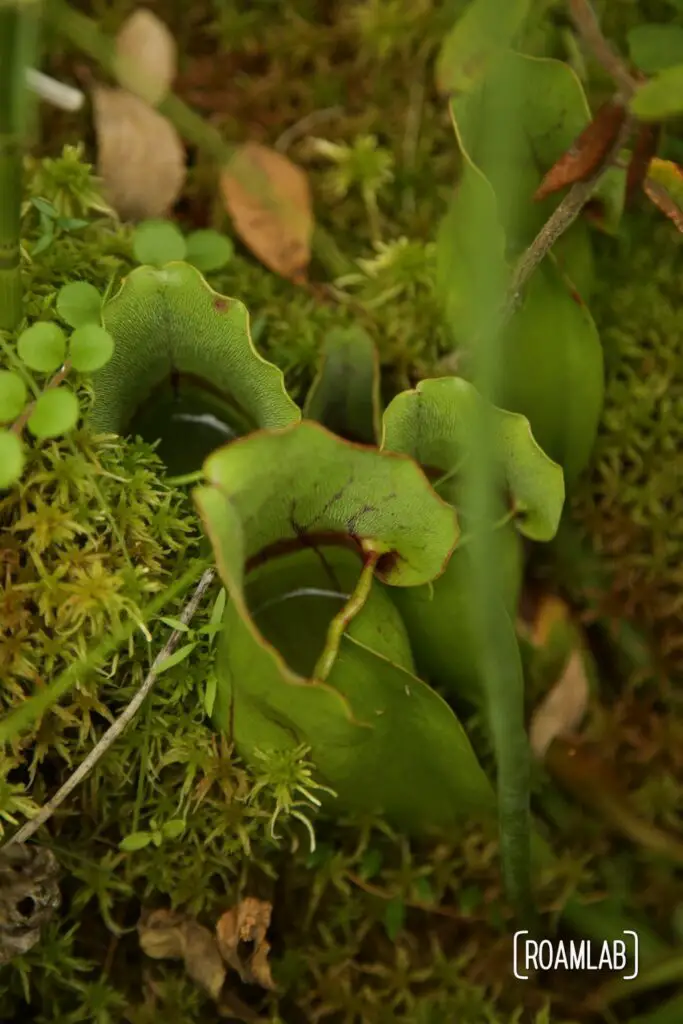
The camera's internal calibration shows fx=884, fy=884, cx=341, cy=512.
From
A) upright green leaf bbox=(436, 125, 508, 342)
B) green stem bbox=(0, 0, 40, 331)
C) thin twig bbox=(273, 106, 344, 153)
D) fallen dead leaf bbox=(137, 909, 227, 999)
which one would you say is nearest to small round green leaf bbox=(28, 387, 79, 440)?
green stem bbox=(0, 0, 40, 331)

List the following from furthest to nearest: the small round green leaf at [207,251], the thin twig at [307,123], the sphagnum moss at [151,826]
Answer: the thin twig at [307,123] < the small round green leaf at [207,251] < the sphagnum moss at [151,826]

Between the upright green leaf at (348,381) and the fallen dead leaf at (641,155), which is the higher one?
the fallen dead leaf at (641,155)

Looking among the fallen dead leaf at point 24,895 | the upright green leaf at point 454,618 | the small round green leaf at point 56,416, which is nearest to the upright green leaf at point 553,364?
the upright green leaf at point 454,618

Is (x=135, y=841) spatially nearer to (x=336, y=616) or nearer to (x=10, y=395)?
(x=336, y=616)

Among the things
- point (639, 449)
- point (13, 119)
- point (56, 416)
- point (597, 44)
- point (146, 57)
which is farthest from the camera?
point (146, 57)

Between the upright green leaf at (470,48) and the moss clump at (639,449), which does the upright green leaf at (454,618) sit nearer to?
the moss clump at (639,449)

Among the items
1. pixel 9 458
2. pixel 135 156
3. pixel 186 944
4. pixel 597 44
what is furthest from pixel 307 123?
pixel 186 944

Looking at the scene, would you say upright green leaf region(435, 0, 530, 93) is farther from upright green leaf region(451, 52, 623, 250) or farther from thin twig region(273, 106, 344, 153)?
thin twig region(273, 106, 344, 153)
